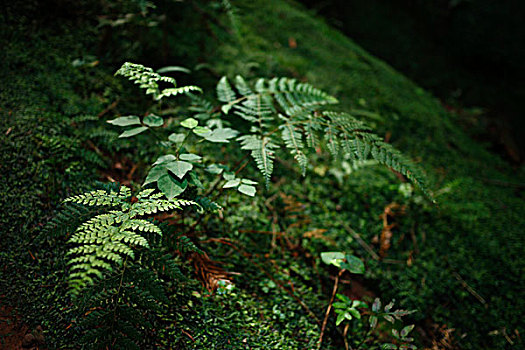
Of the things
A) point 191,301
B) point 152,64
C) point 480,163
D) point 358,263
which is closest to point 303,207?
point 358,263

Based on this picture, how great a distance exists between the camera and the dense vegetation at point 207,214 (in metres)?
1.27

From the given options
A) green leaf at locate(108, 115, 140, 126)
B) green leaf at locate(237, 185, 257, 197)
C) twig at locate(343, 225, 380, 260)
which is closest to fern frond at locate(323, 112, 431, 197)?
green leaf at locate(237, 185, 257, 197)

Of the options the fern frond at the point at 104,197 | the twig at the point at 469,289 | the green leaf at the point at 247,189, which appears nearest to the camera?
the fern frond at the point at 104,197

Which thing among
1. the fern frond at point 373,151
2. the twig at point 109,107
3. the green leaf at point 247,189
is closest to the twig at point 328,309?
the fern frond at point 373,151

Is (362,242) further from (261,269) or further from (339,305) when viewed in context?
(261,269)

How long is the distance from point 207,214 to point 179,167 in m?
0.62

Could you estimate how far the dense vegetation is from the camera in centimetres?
127

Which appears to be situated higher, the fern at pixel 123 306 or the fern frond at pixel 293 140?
the fern frond at pixel 293 140

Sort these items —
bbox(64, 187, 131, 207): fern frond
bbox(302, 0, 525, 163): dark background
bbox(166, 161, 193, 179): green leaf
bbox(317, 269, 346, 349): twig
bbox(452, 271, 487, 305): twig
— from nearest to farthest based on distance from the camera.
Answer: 1. bbox(64, 187, 131, 207): fern frond
2. bbox(166, 161, 193, 179): green leaf
3. bbox(317, 269, 346, 349): twig
4. bbox(452, 271, 487, 305): twig
5. bbox(302, 0, 525, 163): dark background

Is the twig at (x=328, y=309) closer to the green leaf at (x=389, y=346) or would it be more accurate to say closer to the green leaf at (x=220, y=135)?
the green leaf at (x=389, y=346)

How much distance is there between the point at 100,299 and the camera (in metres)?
1.12

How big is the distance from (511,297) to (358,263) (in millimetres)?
1330

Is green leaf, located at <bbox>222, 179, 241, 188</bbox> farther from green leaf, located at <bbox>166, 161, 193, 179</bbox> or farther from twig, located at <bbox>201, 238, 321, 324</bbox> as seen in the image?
twig, located at <bbox>201, 238, 321, 324</bbox>

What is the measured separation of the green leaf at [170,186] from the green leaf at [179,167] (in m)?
0.04
